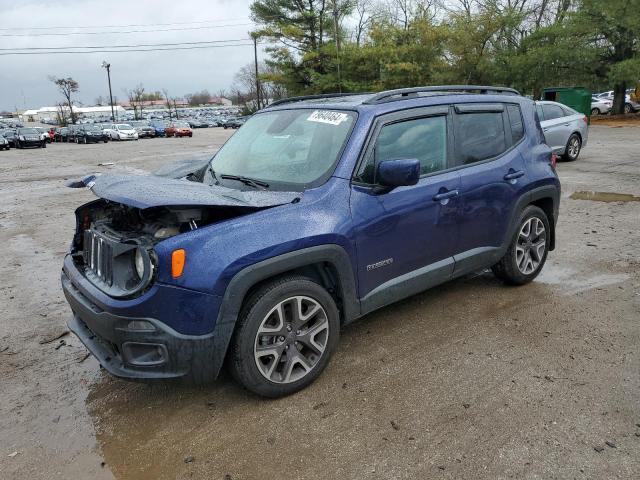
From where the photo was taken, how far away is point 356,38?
1972 inches

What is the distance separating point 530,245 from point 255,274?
297cm

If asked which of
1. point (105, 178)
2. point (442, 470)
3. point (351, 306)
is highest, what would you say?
point (105, 178)

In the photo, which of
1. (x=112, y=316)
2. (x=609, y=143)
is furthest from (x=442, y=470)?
(x=609, y=143)

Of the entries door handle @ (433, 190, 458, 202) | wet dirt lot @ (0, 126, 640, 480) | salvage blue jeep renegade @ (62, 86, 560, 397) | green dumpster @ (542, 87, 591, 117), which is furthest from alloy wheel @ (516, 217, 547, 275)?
green dumpster @ (542, 87, 591, 117)

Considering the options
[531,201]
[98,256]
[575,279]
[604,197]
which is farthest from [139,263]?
[604,197]

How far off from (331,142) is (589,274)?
3.21 meters

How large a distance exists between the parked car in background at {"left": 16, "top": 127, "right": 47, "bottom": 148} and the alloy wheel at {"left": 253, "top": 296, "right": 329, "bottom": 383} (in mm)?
36700

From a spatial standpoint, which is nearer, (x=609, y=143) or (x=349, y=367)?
(x=349, y=367)

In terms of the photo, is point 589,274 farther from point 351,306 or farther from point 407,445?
point 407,445

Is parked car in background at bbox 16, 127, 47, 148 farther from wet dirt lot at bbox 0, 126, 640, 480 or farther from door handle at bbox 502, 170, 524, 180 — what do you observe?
door handle at bbox 502, 170, 524, 180

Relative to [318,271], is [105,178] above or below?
above

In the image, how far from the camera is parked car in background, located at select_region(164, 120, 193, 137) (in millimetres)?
42844

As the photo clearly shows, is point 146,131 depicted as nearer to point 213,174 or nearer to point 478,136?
point 213,174

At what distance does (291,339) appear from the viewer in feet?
10.1
